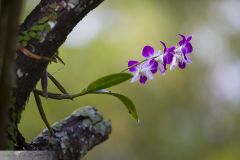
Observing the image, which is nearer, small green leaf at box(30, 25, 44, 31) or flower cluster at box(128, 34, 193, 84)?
small green leaf at box(30, 25, 44, 31)

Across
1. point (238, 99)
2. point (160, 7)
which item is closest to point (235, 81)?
point (238, 99)

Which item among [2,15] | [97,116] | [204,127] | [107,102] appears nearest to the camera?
[2,15]

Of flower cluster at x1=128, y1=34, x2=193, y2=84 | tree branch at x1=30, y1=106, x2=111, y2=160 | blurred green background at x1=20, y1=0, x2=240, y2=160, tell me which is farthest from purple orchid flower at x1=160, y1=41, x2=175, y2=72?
blurred green background at x1=20, y1=0, x2=240, y2=160

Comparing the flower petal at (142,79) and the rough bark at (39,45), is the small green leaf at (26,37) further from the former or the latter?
the flower petal at (142,79)

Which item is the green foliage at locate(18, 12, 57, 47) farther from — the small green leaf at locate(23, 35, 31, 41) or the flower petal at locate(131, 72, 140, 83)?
the flower petal at locate(131, 72, 140, 83)

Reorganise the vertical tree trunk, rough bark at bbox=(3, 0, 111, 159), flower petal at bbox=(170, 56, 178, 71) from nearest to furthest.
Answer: the vertical tree trunk → rough bark at bbox=(3, 0, 111, 159) → flower petal at bbox=(170, 56, 178, 71)

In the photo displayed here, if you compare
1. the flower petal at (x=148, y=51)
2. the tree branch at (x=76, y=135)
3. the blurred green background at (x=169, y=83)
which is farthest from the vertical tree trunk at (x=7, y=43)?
the blurred green background at (x=169, y=83)

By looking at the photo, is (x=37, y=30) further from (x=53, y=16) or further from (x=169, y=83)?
(x=169, y=83)

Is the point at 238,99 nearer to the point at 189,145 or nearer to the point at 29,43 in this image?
the point at 189,145
